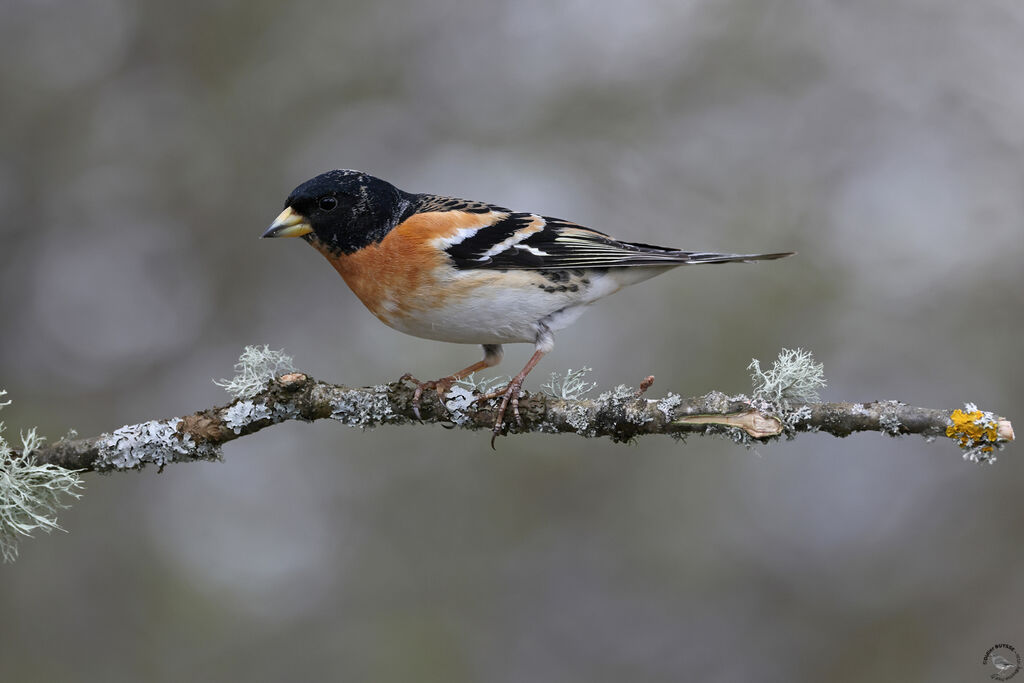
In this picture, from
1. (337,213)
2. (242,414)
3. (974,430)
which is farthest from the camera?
(337,213)

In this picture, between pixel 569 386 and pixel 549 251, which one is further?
pixel 549 251

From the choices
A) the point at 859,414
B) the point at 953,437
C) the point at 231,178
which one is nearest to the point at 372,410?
the point at 859,414

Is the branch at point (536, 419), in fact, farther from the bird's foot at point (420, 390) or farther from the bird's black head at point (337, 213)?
the bird's black head at point (337, 213)

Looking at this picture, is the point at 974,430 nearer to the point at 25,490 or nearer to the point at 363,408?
the point at 363,408

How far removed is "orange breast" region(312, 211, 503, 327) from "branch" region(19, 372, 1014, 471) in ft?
1.03

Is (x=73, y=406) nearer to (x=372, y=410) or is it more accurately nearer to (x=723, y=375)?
(x=372, y=410)

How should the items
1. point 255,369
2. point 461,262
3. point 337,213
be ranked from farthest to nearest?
1. point 337,213
2. point 461,262
3. point 255,369

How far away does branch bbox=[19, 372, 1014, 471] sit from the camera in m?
2.04

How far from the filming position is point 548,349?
108 inches

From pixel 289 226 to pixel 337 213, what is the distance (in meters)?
0.16

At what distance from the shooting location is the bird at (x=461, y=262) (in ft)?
8.73

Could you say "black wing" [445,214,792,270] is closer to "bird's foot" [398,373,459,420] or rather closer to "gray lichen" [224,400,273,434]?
"bird's foot" [398,373,459,420]

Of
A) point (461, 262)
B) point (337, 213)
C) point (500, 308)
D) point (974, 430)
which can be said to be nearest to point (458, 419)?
point (500, 308)

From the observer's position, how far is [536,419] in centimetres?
241
